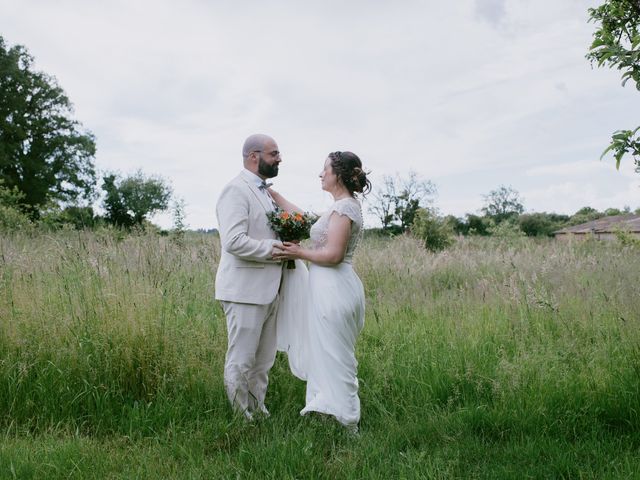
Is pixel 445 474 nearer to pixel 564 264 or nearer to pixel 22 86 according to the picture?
pixel 564 264

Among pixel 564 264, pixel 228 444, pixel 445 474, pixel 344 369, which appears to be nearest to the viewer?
pixel 445 474

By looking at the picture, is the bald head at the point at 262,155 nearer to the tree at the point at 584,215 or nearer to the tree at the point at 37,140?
the tree at the point at 37,140

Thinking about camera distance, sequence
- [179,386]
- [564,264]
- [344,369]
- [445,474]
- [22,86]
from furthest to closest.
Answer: [22,86] → [564,264] → [179,386] → [344,369] → [445,474]

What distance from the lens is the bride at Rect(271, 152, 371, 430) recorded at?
4.64 meters

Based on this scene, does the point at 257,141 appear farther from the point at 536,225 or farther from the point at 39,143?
the point at 536,225

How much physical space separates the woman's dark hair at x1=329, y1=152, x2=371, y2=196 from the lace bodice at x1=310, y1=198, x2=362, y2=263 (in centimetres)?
14

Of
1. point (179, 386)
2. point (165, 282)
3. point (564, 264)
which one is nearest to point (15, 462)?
point (179, 386)

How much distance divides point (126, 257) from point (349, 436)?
401 cm

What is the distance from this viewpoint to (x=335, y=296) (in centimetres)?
470

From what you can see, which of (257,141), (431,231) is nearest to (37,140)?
(431,231)

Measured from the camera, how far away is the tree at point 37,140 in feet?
120

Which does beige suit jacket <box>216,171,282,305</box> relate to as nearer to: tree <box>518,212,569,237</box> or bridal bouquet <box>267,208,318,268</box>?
bridal bouquet <box>267,208,318,268</box>

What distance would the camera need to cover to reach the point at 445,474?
360 cm

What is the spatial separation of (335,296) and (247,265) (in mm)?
827
